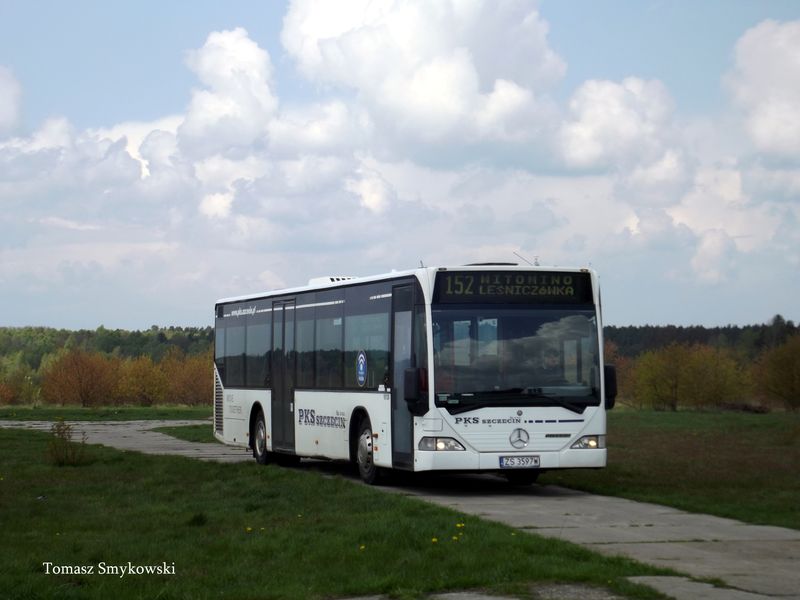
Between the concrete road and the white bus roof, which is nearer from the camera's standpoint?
the concrete road

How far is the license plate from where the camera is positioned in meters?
17.6

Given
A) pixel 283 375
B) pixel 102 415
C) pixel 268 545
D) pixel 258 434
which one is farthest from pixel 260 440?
pixel 102 415

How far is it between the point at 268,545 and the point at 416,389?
5.76 m

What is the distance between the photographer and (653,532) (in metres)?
13.4

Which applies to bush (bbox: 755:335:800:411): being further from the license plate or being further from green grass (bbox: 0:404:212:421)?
the license plate

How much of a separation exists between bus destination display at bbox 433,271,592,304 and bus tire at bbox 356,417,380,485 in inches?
115

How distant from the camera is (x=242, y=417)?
85.4ft

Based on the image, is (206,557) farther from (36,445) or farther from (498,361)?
(36,445)

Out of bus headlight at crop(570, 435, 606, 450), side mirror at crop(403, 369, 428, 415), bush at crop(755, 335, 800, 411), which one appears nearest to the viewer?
side mirror at crop(403, 369, 428, 415)

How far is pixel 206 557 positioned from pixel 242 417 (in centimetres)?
1469

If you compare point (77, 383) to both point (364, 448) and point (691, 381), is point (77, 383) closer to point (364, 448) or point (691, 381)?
point (691, 381)

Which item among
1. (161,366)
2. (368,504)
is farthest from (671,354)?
(368,504)

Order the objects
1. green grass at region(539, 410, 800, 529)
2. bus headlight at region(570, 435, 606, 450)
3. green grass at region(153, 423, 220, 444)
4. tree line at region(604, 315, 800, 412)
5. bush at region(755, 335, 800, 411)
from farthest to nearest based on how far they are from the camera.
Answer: tree line at region(604, 315, 800, 412) < bush at region(755, 335, 800, 411) < green grass at region(153, 423, 220, 444) < bus headlight at region(570, 435, 606, 450) < green grass at region(539, 410, 800, 529)

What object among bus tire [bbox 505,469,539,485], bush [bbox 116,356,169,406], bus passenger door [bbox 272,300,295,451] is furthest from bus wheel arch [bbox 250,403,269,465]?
bush [bbox 116,356,169,406]
